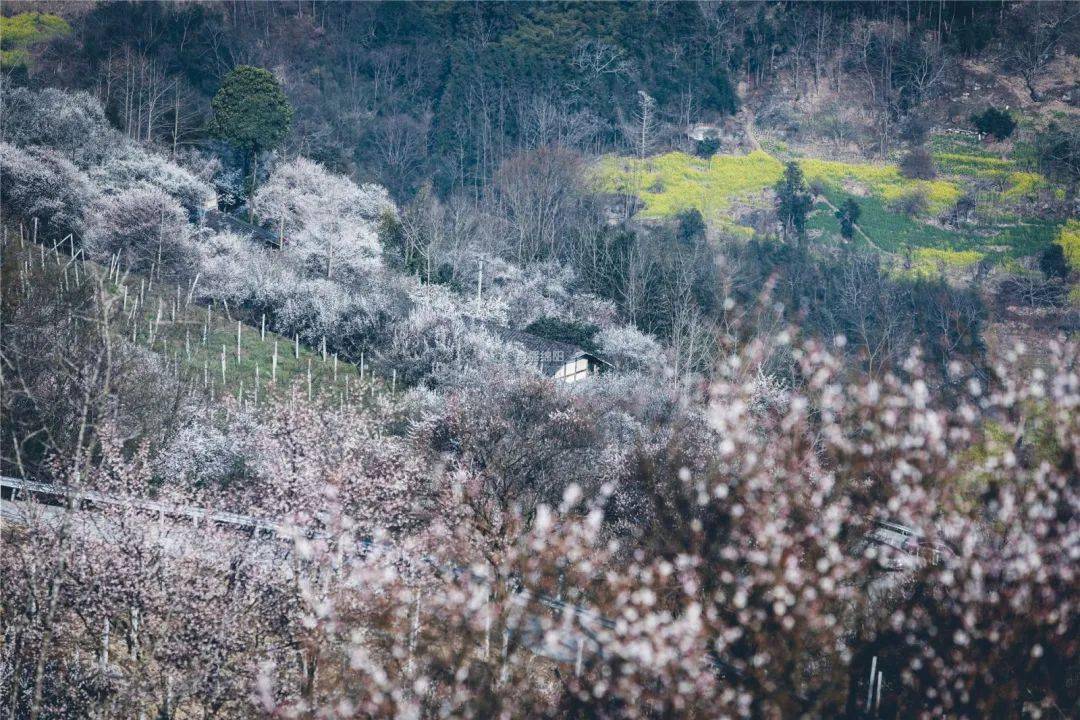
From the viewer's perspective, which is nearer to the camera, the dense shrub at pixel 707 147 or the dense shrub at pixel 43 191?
the dense shrub at pixel 43 191

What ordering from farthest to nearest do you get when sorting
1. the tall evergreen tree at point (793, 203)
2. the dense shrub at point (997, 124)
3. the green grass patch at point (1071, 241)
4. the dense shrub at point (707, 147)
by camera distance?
the dense shrub at point (707, 147), the dense shrub at point (997, 124), the tall evergreen tree at point (793, 203), the green grass patch at point (1071, 241)

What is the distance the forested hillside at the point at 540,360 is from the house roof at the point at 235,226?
351mm

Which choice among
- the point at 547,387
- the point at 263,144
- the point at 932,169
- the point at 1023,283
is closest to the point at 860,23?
the point at 932,169

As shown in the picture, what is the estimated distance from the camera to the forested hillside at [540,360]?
12133mm

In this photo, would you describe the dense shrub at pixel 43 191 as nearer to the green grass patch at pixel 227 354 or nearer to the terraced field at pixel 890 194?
the green grass patch at pixel 227 354

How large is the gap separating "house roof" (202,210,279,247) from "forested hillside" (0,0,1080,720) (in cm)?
35

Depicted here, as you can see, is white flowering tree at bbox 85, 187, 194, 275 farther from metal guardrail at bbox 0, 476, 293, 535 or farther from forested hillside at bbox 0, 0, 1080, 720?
metal guardrail at bbox 0, 476, 293, 535

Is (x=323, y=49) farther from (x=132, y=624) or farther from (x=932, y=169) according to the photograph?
(x=132, y=624)

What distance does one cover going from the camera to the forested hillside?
1213 centimetres

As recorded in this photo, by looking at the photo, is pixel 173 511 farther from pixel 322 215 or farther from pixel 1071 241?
pixel 1071 241

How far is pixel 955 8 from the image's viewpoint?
7056 centimetres

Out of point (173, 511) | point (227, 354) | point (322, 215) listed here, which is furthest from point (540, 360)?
point (173, 511)

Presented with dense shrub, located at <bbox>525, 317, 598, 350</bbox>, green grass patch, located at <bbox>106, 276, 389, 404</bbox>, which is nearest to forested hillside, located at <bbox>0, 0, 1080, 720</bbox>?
green grass patch, located at <bbox>106, 276, 389, 404</bbox>

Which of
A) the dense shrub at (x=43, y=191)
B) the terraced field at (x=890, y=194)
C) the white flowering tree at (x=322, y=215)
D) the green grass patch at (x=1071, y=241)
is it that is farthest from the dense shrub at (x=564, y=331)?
the green grass patch at (x=1071, y=241)
